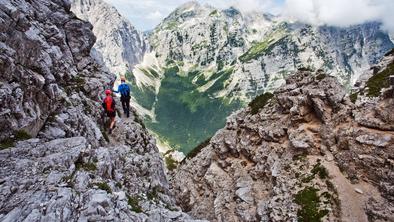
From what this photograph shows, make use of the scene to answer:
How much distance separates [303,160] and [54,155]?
103 ft

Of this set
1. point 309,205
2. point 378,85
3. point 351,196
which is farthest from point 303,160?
point 378,85

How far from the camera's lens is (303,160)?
137ft

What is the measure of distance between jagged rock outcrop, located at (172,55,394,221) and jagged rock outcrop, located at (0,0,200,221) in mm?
17243

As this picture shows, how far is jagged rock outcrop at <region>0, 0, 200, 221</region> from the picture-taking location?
16672 millimetres

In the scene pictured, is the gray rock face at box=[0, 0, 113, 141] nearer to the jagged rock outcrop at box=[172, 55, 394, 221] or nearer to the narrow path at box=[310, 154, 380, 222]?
the jagged rock outcrop at box=[172, 55, 394, 221]

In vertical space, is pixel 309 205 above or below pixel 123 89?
below

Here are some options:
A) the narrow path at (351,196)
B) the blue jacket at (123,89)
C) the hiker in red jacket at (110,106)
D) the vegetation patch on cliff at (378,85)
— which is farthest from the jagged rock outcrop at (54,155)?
the vegetation patch on cliff at (378,85)

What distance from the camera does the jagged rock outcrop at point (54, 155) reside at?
54.7 feet

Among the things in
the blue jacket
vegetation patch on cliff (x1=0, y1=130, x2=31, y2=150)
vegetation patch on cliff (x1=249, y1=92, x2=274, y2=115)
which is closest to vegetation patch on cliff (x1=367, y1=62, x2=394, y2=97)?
vegetation patch on cliff (x1=249, y1=92, x2=274, y2=115)

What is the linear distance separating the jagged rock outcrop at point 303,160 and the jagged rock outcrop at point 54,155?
17243 millimetres

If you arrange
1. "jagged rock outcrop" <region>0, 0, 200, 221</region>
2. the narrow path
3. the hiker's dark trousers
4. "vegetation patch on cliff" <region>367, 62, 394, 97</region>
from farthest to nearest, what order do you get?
"vegetation patch on cliff" <region>367, 62, 394, 97</region>
the hiker's dark trousers
the narrow path
"jagged rock outcrop" <region>0, 0, 200, 221</region>

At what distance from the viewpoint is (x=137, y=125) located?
41.7m

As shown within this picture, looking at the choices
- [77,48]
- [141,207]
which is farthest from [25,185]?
[77,48]

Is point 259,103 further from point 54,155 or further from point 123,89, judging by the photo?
point 54,155
